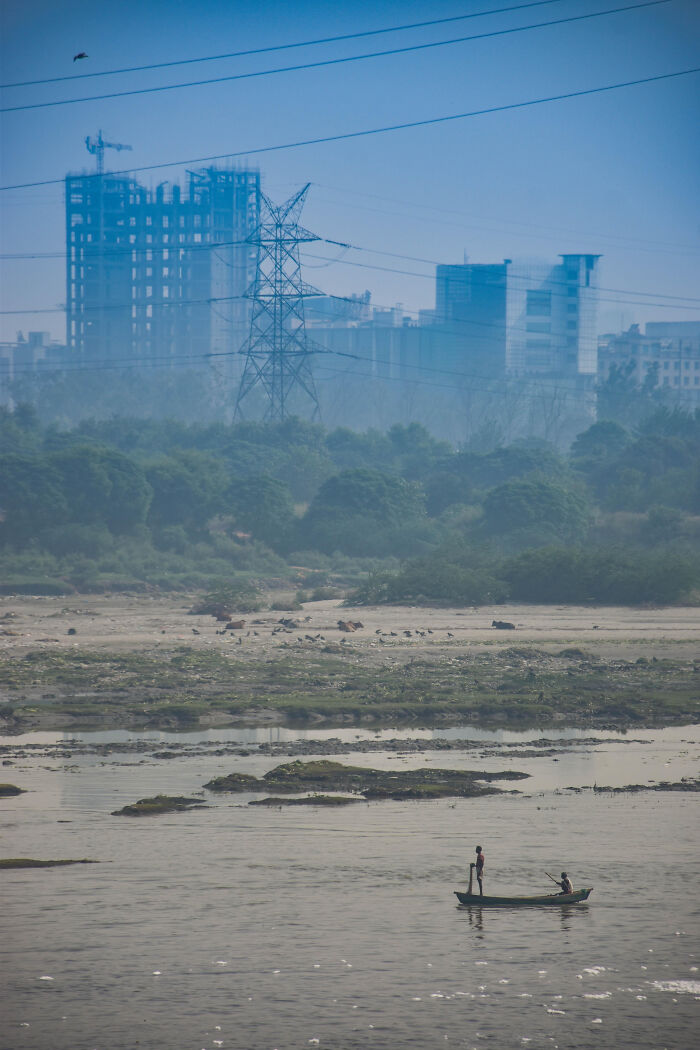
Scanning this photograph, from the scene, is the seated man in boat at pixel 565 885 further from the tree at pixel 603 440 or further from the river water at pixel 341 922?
the tree at pixel 603 440

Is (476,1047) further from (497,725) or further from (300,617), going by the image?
(300,617)

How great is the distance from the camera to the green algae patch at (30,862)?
23875 mm

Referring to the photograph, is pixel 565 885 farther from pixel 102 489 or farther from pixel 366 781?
pixel 102 489

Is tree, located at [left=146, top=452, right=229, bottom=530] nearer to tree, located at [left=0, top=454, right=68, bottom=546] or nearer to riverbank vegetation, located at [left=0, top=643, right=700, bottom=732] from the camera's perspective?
tree, located at [left=0, top=454, right=68, bottom=546]

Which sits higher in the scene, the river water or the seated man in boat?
the seated man in boat

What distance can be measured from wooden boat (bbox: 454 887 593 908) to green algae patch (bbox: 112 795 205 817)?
7.18 metres

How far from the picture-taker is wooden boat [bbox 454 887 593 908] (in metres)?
22.1

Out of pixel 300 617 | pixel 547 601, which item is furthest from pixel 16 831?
pixel 547 601

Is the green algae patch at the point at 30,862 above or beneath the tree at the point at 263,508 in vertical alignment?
beneath

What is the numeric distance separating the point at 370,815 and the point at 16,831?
6.98 m

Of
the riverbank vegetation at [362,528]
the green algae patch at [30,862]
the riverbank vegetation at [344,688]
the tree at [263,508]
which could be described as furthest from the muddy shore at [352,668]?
the tree at [263,508]

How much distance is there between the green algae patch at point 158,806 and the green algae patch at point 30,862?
258cm

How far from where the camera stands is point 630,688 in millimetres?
40719

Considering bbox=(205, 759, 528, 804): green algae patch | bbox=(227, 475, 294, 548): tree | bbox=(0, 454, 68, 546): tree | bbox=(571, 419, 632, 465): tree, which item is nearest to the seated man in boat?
bbox=(205, 759, 528, 804): green algae patch
